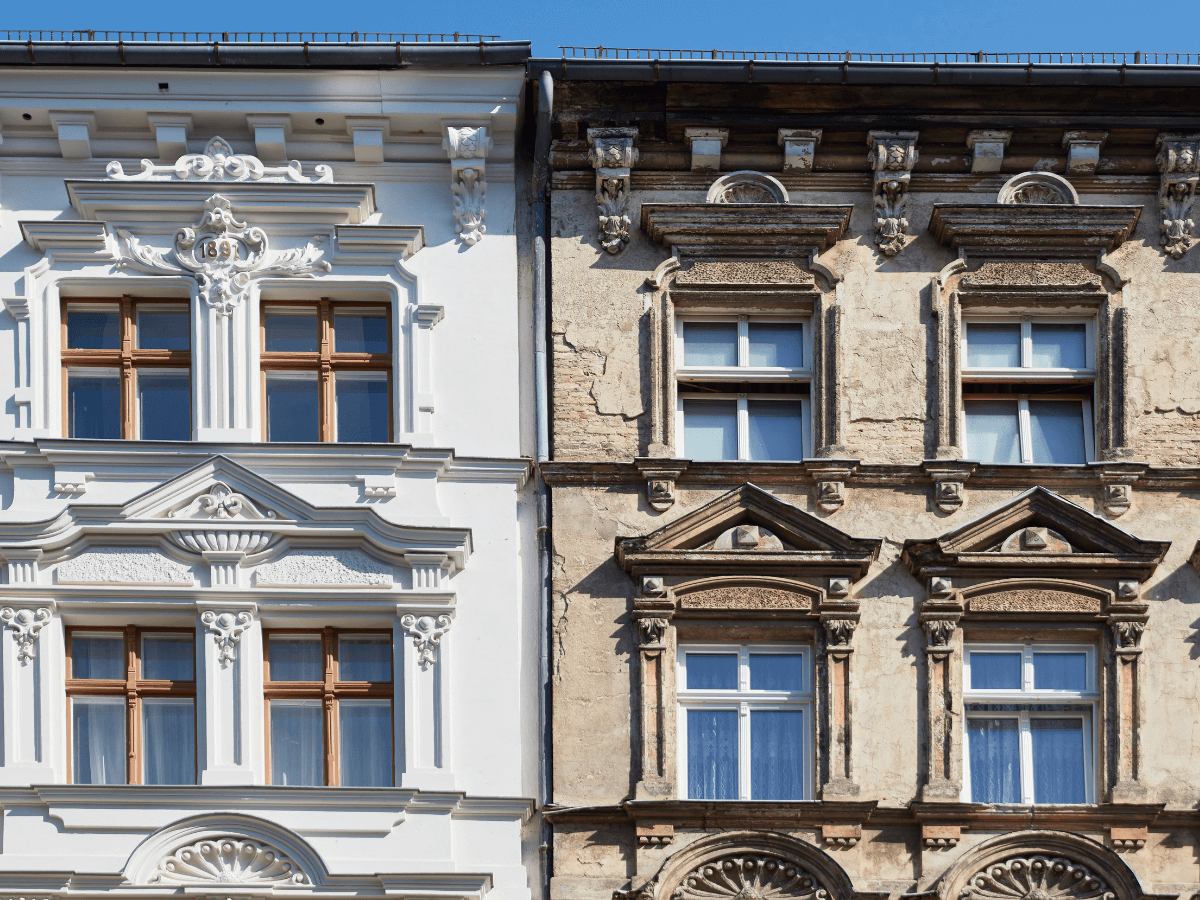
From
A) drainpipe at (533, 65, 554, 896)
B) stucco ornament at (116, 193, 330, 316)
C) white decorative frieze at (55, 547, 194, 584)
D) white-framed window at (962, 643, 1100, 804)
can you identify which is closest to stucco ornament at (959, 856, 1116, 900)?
white-framed window at (962, 643, 1100, 804)

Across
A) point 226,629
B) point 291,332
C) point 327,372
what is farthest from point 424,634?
point 291,332

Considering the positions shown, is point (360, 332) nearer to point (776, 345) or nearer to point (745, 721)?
point (776, 345)

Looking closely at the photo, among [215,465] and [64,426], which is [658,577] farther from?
[64,426]

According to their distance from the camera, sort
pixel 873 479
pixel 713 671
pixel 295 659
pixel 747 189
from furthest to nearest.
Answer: pixel 747 189
pixel 873 479
pixel 713 671
pixel 295 659

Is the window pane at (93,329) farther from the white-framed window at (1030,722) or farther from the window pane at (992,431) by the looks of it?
the white-framed window at (1030,722)

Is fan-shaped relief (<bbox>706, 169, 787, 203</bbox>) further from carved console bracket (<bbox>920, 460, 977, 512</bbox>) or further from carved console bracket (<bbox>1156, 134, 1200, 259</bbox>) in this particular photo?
carved console bracket (<bbox>1156, 134, 1200, 259</bbox>)

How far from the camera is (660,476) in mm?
16219

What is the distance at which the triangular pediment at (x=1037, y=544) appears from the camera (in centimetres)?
1598

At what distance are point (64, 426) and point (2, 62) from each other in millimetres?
3141

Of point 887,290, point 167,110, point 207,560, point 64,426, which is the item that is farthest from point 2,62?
point 887,290

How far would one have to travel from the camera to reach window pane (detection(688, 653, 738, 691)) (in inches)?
631

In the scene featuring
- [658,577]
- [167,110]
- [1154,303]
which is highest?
[167,110]

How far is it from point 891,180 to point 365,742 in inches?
256

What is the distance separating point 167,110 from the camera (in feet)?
55.3
